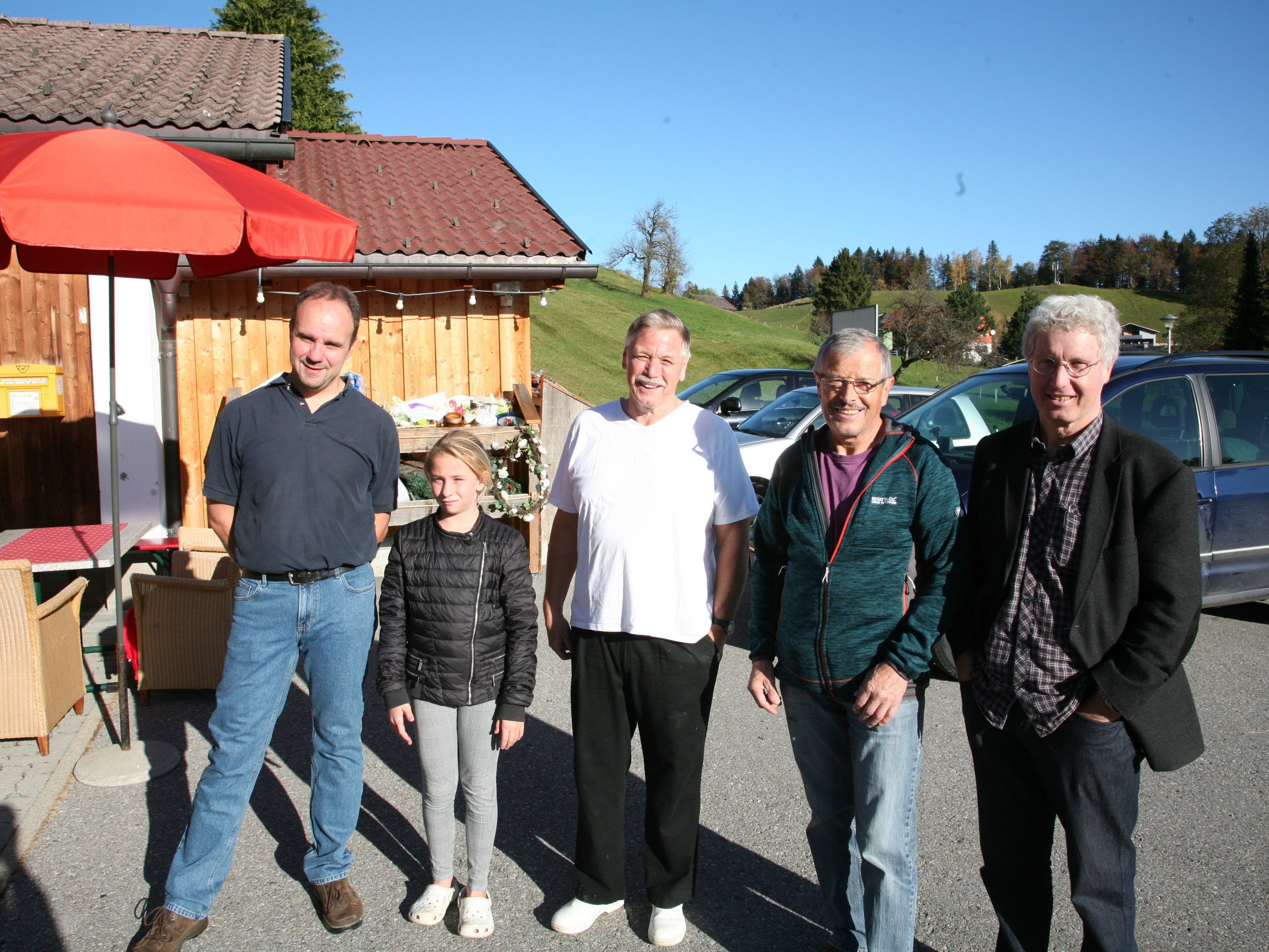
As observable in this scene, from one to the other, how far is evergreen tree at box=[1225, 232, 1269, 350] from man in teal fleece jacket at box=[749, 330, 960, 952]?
57.9 meters

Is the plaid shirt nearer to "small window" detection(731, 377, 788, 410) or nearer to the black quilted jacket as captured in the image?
the black quilted jacket

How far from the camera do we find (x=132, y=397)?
7.29m

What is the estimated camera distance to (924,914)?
2955 mm

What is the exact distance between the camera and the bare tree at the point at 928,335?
137ft

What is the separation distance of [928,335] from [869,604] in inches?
1659

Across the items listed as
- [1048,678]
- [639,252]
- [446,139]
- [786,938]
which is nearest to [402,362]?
[446,139]

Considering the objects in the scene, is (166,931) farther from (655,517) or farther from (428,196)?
(428,196)

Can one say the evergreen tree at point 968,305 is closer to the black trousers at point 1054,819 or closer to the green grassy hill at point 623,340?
the green grassy hill at point 623,340

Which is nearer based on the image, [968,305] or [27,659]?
[27,659]

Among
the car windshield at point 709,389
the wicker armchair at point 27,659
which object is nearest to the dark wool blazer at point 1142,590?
the wicker armchair at point 27,659

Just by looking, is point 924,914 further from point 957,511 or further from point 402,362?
point 402,362

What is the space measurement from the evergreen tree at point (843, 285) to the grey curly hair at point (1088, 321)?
7288 cm

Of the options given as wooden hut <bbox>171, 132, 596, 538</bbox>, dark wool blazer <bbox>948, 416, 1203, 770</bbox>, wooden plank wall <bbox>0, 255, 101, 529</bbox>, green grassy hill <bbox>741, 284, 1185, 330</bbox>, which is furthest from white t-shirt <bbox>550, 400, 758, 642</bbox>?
green grassy hill <bbox>741, 284, 1185, 330</bbox>

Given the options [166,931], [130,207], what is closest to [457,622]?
[166,931]
